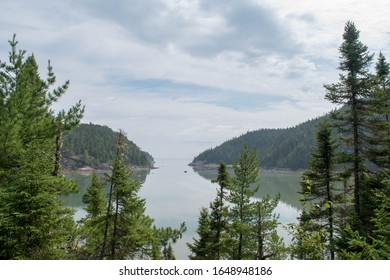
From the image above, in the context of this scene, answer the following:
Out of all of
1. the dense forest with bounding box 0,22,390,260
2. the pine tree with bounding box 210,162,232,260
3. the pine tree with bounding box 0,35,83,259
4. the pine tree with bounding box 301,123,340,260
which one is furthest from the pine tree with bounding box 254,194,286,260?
the pine tree with bounding box 0,35,83,259

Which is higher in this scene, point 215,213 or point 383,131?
point 383,131

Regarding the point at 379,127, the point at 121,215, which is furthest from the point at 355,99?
the point at 121,215

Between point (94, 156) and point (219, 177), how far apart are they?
171 metres

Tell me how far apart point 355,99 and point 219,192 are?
36.2 ft

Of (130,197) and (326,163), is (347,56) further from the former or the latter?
(130,197)

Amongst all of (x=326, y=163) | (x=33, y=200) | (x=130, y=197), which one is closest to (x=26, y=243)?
(x=33, y=200)

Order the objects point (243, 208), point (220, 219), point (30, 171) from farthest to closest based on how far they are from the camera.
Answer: point (220, 219)
point (243, 208)
point (30, 171)

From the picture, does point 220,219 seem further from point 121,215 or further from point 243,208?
point 121,215

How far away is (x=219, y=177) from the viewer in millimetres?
23219

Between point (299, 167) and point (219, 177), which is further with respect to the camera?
point (299, 167)

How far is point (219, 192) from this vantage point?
76.2ft

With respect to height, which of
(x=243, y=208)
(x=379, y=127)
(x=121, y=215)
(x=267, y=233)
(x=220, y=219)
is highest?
(x=379, y=127)

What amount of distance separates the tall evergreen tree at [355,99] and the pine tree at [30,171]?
1501 cm

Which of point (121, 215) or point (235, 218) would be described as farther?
point (235, 218)
